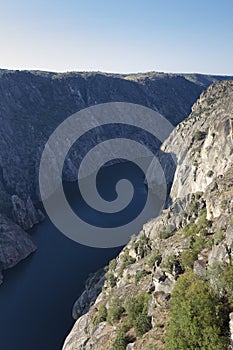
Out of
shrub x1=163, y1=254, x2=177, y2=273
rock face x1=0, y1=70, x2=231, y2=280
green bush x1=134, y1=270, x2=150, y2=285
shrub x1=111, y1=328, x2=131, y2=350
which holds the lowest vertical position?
shrub x1=111, y1=328, x2=131, y2=350

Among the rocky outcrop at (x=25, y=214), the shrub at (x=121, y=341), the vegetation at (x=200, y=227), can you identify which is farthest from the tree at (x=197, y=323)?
the rocky outcrop at (x=25, y=214)

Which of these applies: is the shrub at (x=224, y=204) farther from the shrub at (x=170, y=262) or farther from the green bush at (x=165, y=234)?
the green bush at (x=165, y=234)

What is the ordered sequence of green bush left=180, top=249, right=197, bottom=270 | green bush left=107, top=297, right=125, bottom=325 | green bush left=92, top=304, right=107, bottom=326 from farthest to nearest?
green bush left=92, top=304, right=107, bottom=326, green bush left=107, top=297, right=125, bottom=325, green bush left=180, top=249, right=197, bottom=270

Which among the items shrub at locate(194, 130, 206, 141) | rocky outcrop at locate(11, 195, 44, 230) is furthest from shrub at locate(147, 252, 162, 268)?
rocky outcrop at locate(11, 195, 44, 230)

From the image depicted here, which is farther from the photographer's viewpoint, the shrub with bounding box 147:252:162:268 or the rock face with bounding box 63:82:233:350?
the shrub with bounding box 147:252:162:268

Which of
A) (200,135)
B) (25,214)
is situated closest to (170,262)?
(200,135)

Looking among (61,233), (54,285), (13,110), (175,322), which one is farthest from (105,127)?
(175,322)

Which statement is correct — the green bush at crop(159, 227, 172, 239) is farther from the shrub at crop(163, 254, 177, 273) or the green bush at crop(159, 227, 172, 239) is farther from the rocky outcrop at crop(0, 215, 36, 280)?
the rocky outcrop at crop(0, 215, 36, 280)
